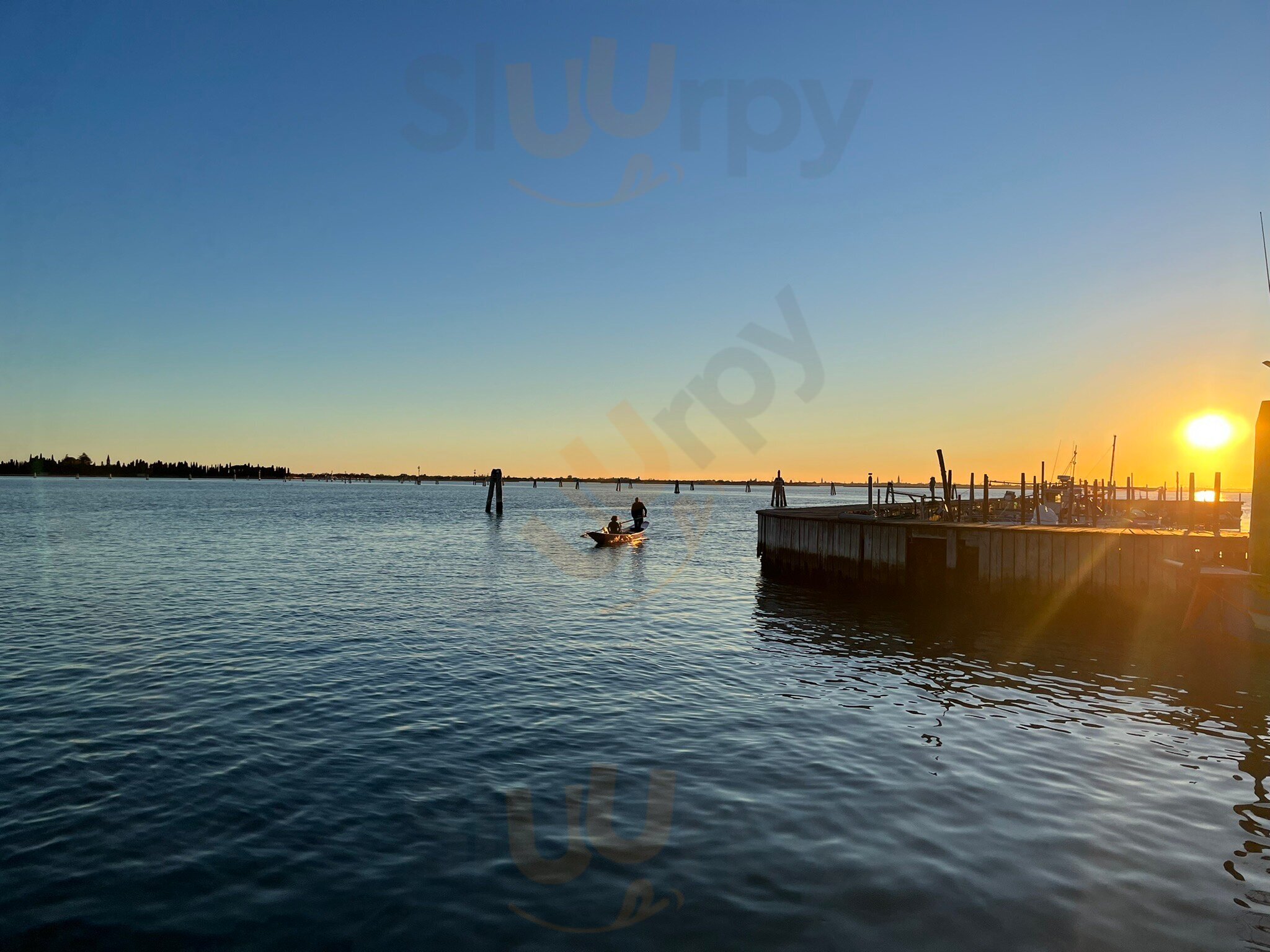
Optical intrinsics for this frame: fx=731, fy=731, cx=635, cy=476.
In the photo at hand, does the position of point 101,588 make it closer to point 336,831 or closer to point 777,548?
point 336,831

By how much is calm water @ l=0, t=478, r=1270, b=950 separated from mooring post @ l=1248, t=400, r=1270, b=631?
4.78 feet

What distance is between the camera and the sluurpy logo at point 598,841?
23.8ft

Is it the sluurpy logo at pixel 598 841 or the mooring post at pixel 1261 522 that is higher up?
the mooring post at pixel 1261 522

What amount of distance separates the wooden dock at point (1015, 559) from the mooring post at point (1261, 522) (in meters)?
1.45

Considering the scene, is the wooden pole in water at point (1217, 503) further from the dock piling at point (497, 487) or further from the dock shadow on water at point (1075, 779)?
the dock piling at point (497, 487)

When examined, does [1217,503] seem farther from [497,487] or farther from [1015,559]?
[497,487]

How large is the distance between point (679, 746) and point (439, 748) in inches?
154

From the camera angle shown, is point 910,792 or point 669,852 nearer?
point 669,852

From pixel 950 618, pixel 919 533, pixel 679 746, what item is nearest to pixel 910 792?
pixel 679 746

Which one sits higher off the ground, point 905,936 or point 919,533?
point 919,533

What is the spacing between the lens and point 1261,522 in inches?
801

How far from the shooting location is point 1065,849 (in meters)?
8.55

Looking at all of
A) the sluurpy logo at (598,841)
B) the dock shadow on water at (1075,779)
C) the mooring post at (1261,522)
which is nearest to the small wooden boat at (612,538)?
the dock shadow on water at (1075,779)

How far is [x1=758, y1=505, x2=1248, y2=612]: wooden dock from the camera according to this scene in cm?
2281
